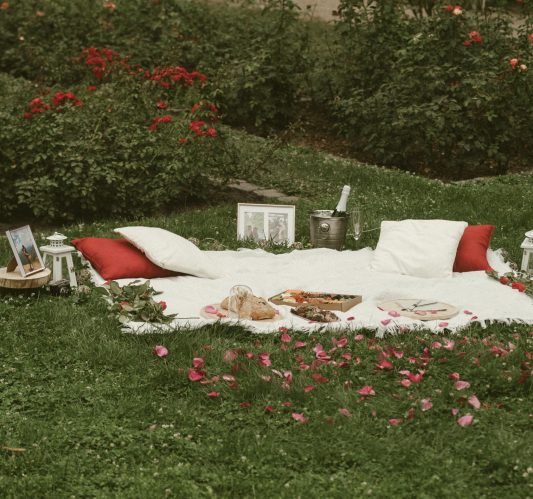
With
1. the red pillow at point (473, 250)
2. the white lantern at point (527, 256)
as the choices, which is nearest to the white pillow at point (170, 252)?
the red pillow at point (473, 250)

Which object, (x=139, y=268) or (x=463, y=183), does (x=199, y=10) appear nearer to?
(x=463, y=183)

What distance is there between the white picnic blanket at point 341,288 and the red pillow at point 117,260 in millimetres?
92

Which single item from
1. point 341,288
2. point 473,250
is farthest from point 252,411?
point 473,250

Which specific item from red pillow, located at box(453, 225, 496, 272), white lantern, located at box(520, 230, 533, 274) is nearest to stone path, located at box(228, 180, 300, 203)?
red pillow, located at box(453, 225, 496, 272)

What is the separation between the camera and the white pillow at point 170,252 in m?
6.16

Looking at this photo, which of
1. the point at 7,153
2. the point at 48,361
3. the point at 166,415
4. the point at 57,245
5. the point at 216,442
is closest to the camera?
the point at 216,442

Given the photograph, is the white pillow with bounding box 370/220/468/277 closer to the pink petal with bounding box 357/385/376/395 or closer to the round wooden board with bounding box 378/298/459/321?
the round wooden board with bounding box 378/298/459/321

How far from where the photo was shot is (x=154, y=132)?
8344 millimetres

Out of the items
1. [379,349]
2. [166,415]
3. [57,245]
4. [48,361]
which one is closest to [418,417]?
[379,349]

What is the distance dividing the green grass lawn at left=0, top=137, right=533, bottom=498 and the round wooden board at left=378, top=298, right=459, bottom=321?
0.72ft

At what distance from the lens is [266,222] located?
7.43 m

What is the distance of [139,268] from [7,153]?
242 centimetres

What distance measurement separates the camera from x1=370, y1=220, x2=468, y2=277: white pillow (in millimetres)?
6461

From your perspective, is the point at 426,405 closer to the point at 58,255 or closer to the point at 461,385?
the point at 461,385
